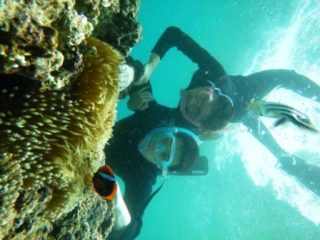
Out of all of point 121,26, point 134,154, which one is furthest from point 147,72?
point 134,154

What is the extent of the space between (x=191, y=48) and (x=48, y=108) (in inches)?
198

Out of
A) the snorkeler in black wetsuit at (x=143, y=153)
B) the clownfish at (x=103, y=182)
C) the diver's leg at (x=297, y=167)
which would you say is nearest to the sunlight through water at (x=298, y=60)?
the diver's leg at (x=297, y=167)

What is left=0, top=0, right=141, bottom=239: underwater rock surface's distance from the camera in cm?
168

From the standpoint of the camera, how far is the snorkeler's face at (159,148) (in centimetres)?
596

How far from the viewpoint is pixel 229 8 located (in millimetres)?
24609

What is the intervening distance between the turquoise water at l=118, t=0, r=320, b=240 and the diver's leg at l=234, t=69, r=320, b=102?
4.06 m

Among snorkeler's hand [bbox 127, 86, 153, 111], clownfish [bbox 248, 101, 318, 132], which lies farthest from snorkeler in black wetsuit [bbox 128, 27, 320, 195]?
clownfish [bbox 248, 101, 318, 132]

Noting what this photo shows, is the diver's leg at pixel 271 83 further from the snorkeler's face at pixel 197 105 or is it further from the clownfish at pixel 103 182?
the clownfish at pixel 103 182

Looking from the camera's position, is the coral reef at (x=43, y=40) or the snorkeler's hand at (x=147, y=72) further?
the snorkeler's hand at (x=147, y=72)

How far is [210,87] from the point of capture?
6582 mm

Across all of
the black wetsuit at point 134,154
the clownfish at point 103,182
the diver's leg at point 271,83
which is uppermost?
the clownfish at point 103,182

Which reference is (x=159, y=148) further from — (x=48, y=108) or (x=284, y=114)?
(x=48, y=108)

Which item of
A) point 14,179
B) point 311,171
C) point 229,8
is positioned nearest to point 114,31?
point 14,179

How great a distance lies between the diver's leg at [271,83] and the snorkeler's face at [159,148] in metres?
2.44
